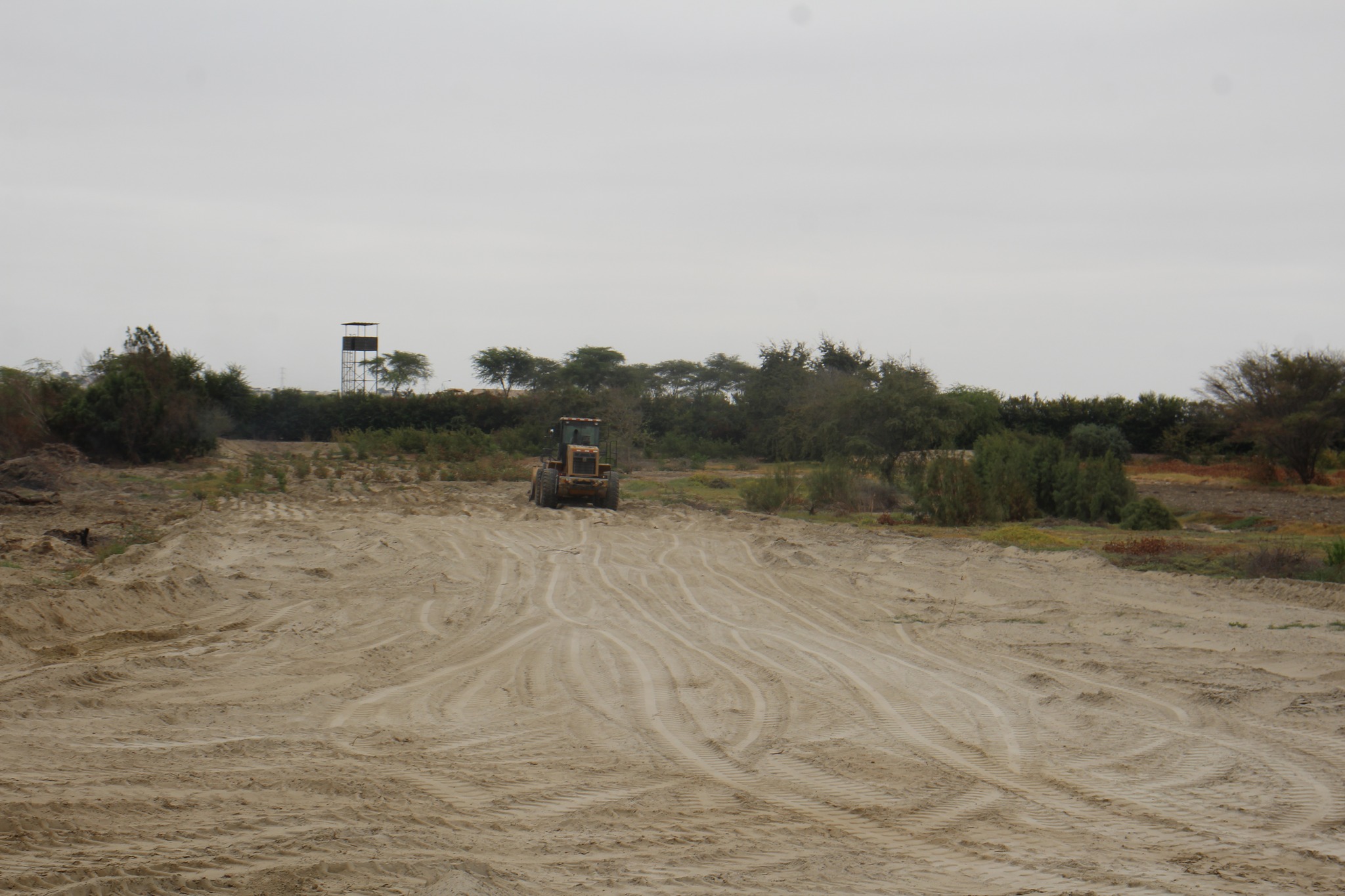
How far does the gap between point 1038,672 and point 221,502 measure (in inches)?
724

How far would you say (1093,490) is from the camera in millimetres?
20531

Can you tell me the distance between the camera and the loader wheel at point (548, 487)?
849 inches

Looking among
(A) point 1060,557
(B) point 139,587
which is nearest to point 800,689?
(B) point 139,587

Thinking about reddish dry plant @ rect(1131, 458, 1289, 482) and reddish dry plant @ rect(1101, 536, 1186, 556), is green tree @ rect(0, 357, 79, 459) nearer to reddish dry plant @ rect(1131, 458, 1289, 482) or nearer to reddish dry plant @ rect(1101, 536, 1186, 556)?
reddish dry plant @ rect(1101, 536, 1186, 556)

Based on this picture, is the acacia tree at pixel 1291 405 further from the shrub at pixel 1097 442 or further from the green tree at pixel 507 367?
the green tree at pixel 507 367

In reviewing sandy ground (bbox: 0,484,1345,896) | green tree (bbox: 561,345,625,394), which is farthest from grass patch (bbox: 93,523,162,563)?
green tree (bbox: 561,345,625,394)

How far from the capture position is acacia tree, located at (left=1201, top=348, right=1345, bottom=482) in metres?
28.5

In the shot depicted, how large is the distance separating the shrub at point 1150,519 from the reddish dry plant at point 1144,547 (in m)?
3.05

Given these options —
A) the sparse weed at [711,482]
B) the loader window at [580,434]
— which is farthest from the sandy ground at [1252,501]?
the loader window at [580,434]

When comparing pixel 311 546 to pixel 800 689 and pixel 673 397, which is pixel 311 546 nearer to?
pixel 800 689

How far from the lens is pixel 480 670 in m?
7.38

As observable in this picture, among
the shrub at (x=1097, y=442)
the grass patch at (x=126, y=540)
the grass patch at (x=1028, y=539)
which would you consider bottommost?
the grass patch at (x=126, y=540)

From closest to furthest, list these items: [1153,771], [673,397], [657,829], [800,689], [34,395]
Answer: [657,829] < [1153,771] < [800,689] < [34,395] < [673,397]

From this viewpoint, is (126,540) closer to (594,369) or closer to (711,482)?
(711,482)
